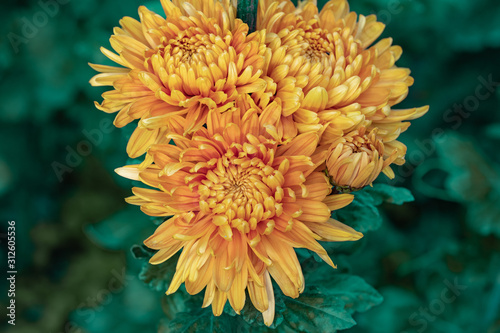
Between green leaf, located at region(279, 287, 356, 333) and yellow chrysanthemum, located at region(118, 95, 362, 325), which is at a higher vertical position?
yellow chrysanthemum, located at region(118, 95, 362, 325)

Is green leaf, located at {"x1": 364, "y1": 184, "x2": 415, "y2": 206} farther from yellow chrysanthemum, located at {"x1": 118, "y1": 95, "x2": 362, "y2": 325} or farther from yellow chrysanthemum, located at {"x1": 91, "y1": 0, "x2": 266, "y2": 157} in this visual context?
yellow chrysanthemum, located at {"x1": 91, "y1": 0, "x2": 266, "y2": 157}

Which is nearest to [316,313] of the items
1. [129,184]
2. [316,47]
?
[316,47]

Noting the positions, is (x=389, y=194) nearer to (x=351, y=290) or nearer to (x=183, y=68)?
(x=351, y=290)

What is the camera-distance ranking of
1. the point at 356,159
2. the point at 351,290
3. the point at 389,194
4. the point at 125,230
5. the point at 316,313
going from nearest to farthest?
the point at 356,159
the point at 316,313
the point at 389,194
the point at 351,290
the point at 125,230

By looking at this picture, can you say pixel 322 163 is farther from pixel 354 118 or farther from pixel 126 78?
pixel 126 78

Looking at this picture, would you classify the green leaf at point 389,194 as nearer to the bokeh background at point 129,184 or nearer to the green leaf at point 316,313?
the green leaf at point 316,313

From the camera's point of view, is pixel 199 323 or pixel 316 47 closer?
pixel 316 47

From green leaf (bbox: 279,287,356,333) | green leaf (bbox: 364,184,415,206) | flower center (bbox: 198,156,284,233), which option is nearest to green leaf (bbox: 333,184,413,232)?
green leaf (bbox: 364,184,415,206)
